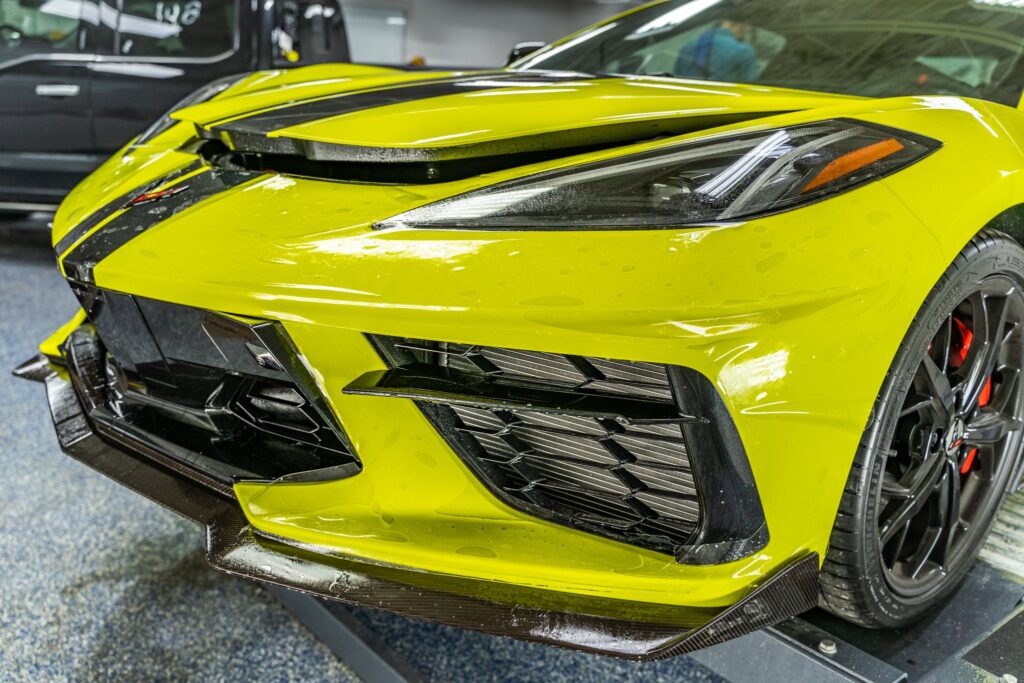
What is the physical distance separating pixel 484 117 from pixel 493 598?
628mm

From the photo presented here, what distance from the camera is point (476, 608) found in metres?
0.96

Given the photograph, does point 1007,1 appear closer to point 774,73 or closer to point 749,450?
point 774,73

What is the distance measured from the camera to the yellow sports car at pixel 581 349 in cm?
87

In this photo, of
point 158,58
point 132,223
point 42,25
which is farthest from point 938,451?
point 42,25

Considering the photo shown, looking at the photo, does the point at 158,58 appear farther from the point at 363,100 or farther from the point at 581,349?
the point at 581,349

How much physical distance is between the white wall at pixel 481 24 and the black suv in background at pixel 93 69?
17.3 feet

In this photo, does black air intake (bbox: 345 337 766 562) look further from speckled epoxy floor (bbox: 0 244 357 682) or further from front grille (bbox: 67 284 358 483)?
speckled epoxy floor (bbox: 0 244 357 682)

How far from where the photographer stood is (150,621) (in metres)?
1.38

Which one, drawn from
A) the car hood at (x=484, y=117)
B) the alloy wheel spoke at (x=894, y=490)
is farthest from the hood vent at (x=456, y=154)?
the alloy wheel spoke at (x=894, y=490)

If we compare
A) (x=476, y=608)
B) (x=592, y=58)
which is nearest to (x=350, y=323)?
(x=476, y=608)

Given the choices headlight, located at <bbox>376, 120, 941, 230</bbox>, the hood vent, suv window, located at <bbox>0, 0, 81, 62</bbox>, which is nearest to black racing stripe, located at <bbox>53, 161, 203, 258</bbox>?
the hood vent

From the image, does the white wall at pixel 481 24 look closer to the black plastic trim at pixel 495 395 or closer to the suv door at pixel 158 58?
the suv door at pixel 158 58

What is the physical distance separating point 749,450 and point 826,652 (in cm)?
37

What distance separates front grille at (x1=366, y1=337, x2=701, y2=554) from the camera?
91cm
